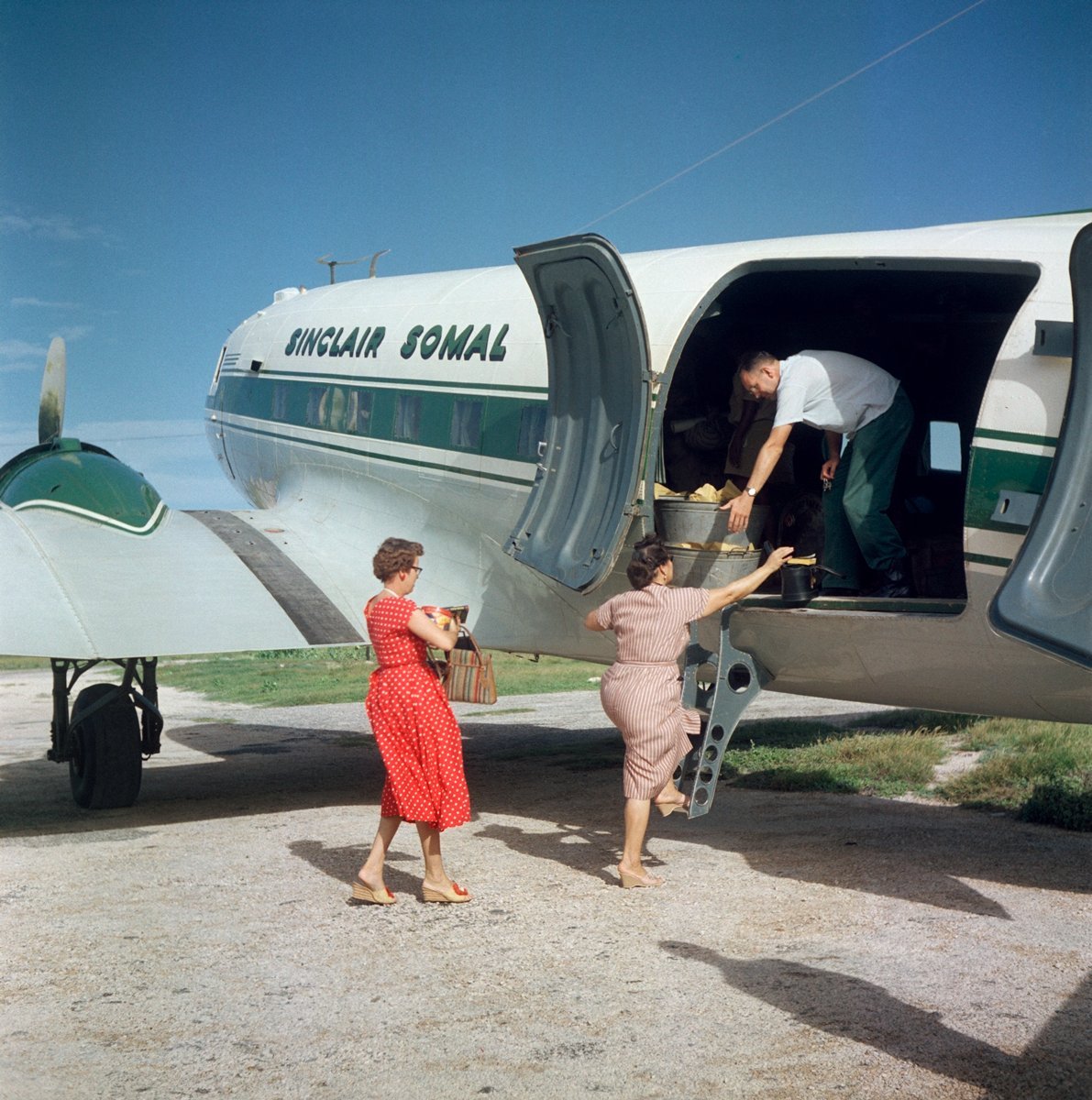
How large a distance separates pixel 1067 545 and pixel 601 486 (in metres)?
3.00

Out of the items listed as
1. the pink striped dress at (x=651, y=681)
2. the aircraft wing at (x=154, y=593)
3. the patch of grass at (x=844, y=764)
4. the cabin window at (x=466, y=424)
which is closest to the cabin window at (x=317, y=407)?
the aircraft wing at (x=154, y=593)

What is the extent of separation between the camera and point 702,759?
24.5ft

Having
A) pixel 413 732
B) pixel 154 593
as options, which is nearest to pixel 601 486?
pixel 413 732

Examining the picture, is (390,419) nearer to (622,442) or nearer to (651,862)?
(622,442)

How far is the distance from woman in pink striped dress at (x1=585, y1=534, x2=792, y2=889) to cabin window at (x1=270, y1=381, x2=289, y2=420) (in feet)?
21.4

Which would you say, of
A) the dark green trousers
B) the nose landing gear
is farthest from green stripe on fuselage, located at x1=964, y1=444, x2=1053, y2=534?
the nose landing gear

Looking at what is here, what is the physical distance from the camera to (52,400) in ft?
40.8

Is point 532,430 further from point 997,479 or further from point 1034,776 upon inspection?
point 1034,776

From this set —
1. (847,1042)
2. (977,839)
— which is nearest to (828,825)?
(977,839)

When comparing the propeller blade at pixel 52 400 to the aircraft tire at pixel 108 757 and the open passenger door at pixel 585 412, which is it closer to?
the aircraft tire at pixel 108 757

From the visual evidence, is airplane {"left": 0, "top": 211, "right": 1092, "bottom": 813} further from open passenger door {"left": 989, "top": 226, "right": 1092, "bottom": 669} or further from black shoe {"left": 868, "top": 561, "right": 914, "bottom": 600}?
black shoe {"left": 868, "top": 561, "right": 914, "bottom": 600}

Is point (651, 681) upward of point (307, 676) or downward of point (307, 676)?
upward

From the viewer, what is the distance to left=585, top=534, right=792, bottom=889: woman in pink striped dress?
7340 mm

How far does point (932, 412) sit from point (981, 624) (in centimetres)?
328
